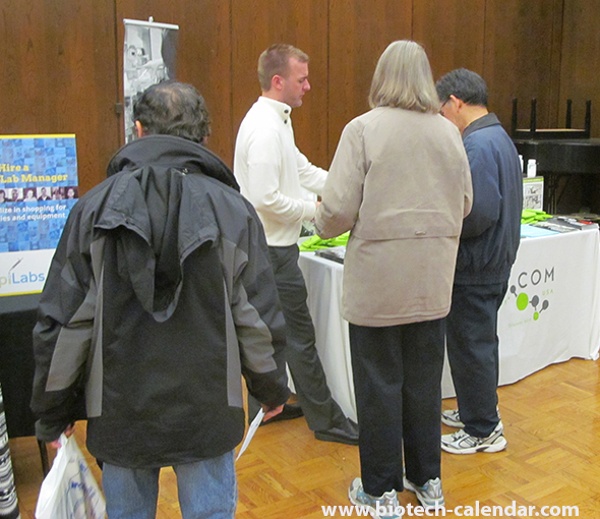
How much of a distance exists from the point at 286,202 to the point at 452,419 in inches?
47.2

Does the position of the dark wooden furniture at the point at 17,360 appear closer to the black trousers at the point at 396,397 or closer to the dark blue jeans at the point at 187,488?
the dark blue jeans at the point at 187,488

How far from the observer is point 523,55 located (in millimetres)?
6332

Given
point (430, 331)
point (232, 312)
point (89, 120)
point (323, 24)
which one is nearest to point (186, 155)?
point (232, 312)

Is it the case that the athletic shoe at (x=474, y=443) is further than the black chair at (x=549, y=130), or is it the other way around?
the black chair at (x=549, y=130)

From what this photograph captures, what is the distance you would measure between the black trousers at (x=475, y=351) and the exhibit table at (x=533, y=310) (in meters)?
0.44

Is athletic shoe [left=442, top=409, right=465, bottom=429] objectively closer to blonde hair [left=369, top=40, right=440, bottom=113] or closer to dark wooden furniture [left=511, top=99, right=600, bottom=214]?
blonde hair [left=369, top=40, right=440, bottom=113]

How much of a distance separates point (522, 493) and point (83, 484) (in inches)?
60.7

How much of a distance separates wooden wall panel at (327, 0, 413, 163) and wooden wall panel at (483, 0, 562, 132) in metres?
1.07

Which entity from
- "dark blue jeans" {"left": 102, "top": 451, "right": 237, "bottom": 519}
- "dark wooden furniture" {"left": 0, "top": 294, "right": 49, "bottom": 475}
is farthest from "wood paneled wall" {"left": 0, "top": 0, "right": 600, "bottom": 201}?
"dark blue jeans" {"left": 102, "top": 451, "right": 237, "bottom": 519}

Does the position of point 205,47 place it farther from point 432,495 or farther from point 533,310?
point 432,495

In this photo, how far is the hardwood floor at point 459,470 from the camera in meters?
2.48

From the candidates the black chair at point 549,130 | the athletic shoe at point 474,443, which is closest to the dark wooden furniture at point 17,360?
the athletic shoe at point 474,443

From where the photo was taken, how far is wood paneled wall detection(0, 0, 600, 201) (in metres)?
4.02

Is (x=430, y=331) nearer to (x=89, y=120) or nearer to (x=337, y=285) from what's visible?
(x=337, y=285)
